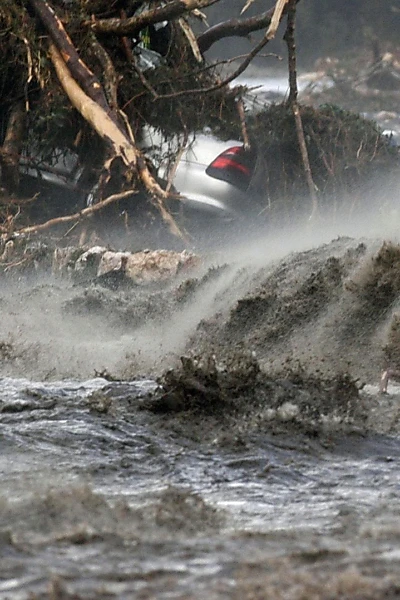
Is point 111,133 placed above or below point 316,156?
below

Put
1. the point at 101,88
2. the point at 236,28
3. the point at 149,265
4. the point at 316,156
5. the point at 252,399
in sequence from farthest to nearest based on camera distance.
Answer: the point at 316,156 → the point at 236,28 → the point at 101,88 → the point at 149,265 → the point at 252,399

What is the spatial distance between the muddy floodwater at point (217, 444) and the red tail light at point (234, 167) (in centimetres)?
374

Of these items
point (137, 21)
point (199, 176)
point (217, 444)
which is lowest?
point (217, 444)

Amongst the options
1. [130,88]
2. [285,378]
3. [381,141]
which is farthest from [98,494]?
[381,141]

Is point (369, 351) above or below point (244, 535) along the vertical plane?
above

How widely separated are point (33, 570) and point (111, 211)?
9.88 meters

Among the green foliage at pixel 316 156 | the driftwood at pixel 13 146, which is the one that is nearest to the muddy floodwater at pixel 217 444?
the driftwood at pixel 13 146

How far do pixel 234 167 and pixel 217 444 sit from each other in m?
8.87

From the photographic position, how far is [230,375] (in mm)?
5125

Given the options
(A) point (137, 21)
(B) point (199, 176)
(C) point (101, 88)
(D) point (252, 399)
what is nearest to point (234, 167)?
(B) point (199, 176)

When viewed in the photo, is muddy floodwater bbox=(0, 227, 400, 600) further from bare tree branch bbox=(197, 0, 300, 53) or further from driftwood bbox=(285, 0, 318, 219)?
bare tree branch bbox=(197, 0, 300, 53)

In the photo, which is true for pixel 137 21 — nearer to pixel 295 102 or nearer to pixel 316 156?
pixel 295 102

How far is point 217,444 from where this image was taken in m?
4.36

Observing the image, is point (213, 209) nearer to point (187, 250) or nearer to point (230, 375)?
point (187, 250)
